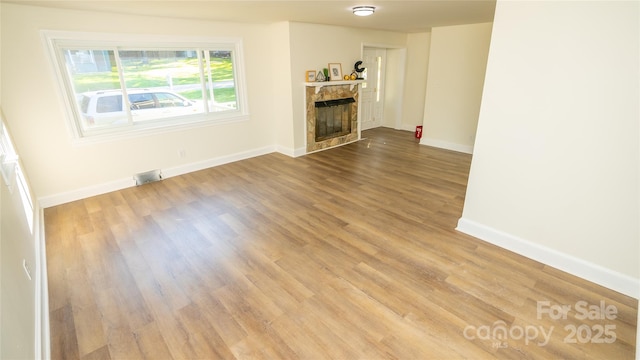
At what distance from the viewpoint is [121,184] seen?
161 inches

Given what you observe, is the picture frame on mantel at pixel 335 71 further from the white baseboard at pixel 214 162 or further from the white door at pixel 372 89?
the white baseboard at pixel 214 162

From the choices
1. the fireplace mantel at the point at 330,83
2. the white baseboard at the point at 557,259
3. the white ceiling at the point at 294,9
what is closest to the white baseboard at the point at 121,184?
the fireplace mantel at the point at 330,83

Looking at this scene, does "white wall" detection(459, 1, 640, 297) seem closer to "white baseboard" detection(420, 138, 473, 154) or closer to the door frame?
"white baseboard" detection(420, 138, 473, 154)

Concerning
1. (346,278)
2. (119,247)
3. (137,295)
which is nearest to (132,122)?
(119,247)

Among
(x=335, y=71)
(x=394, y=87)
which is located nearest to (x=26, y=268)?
(x=335, y=71)

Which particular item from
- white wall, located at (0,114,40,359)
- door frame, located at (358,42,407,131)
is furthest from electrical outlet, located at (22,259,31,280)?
door frame, located at (358,42,407,131)

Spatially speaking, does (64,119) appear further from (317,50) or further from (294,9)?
(317,50)

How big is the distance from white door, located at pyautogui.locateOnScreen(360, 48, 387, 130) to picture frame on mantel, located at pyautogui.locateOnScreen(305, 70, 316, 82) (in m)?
1.87

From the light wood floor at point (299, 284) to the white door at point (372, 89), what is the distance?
3.85m

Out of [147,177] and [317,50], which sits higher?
[317,50]

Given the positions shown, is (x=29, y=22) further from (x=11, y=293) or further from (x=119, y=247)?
(x=11, y=293)

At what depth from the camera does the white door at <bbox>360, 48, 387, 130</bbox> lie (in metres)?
6.93

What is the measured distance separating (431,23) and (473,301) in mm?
4595

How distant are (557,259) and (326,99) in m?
4.23
